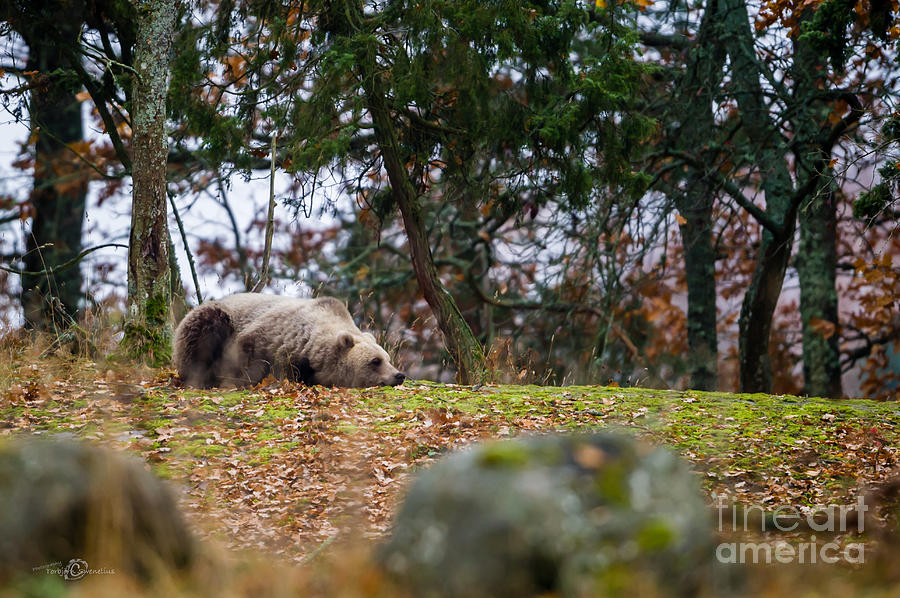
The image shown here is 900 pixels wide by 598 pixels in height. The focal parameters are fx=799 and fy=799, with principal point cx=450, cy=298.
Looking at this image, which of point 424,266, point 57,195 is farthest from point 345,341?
point 57,195

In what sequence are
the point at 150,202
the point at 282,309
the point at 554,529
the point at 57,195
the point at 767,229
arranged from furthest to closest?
the point at 57,195
the point at 767,229
the point at 282,309
the point at 150,202
the point at 554,529

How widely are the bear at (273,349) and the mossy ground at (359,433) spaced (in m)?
0.43

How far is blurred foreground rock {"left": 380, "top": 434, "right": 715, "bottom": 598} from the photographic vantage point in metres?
2.65

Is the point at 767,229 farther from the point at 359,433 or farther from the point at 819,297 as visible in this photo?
the point at 359,433

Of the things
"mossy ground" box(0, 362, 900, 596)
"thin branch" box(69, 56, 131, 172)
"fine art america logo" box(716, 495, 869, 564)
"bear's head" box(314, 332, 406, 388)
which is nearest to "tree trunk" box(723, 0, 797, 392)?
"mossy ground" box(0, 362, 900, 596)

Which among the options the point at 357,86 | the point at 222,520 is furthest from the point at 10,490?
the point at 357,86

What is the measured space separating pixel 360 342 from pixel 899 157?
607 cm

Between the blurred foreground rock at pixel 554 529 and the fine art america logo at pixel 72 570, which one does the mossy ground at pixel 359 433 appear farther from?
the blurred foreground rock at pixel 554 529

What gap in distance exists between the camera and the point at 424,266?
10625mm

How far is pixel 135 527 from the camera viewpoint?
10.5 feet

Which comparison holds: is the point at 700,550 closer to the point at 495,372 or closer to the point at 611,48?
the point at 495,372

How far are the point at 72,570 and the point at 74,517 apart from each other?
0.20m

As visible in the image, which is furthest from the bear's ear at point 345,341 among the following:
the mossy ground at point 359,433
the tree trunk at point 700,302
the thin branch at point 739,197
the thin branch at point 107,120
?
the tree trunk at point 700,302

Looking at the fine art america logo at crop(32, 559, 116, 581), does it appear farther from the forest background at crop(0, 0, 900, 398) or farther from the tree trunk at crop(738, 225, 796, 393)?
the tree trunk at crop(738, 225, 796, 393)
